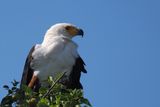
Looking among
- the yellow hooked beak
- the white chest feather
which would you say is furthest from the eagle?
the yellow hooked beak

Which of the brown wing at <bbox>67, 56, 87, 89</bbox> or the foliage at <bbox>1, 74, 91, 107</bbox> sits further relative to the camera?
the brown wing at <bbox>67, 56, 87, 89</bbox>

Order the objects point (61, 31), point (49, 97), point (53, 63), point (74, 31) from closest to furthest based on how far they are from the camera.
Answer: point (49, 97), point (53, 63), point (61, 31), point (74, 31)

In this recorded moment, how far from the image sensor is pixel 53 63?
1128 cm

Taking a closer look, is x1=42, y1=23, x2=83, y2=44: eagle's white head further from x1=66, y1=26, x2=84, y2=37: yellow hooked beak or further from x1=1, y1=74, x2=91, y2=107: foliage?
x1=1, y1=74, x2=91, y2=107: foliage

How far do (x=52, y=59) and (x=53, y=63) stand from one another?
0.12 meters

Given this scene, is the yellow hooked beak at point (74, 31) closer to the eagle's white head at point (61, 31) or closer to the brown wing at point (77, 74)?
the eagle's white head at point (61, 31)

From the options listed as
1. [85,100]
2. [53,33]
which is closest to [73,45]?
[53,33]

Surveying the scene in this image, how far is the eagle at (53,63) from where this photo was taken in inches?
441

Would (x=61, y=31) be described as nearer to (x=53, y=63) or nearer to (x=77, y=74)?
(x=53, y=63)

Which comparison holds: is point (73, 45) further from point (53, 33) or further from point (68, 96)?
point (68, 96)

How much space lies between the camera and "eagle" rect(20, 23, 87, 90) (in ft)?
36.8

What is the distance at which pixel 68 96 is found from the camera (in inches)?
Answer: 242

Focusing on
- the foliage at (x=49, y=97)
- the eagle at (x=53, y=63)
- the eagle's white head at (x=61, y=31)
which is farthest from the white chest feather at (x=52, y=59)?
the foliage at (x=49, y=97)

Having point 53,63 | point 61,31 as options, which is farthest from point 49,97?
point 61,31
